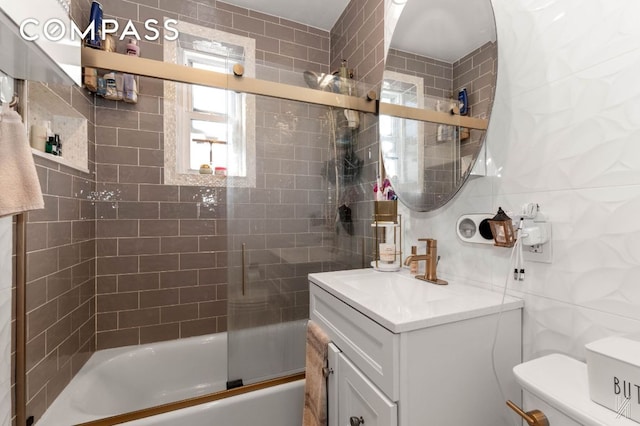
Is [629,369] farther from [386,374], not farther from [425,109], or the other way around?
[425,109]

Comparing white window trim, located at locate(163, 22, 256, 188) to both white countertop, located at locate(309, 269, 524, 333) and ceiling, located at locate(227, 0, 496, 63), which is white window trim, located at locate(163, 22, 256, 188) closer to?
ceiling, located at locate(227, 0, 496, 63)

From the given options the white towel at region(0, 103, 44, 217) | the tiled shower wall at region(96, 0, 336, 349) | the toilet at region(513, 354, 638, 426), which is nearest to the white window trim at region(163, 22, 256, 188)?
the tiled shower wall at region(96, 0, 336, 349)

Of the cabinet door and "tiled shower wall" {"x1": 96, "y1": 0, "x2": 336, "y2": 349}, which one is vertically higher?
"tiled shower wall" {"x1": 96, "y1": 0, "x2": 336, "y2": 349}

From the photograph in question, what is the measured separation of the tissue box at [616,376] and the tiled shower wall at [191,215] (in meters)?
1.16

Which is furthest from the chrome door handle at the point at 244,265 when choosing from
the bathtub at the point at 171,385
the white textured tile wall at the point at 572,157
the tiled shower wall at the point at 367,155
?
the white textured tile wall at the point at 572,157

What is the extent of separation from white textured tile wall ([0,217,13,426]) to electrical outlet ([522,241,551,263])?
65.7 inches

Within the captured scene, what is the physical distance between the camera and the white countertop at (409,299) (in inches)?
26.5

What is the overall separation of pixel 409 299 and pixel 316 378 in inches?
19.4

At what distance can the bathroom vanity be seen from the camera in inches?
25.4

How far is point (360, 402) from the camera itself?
793 millimetres

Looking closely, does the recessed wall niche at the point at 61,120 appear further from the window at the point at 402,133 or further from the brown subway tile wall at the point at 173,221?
the window at the point at 402,133

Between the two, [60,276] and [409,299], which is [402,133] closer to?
[409,299]

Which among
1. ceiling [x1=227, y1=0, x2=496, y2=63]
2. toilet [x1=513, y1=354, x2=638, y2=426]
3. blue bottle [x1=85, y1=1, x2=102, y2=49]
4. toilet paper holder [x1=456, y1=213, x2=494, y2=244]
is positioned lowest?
toilet [x1=513, y1=354, x2=638, y2=426]

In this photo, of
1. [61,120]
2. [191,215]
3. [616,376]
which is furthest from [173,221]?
[616,376]
